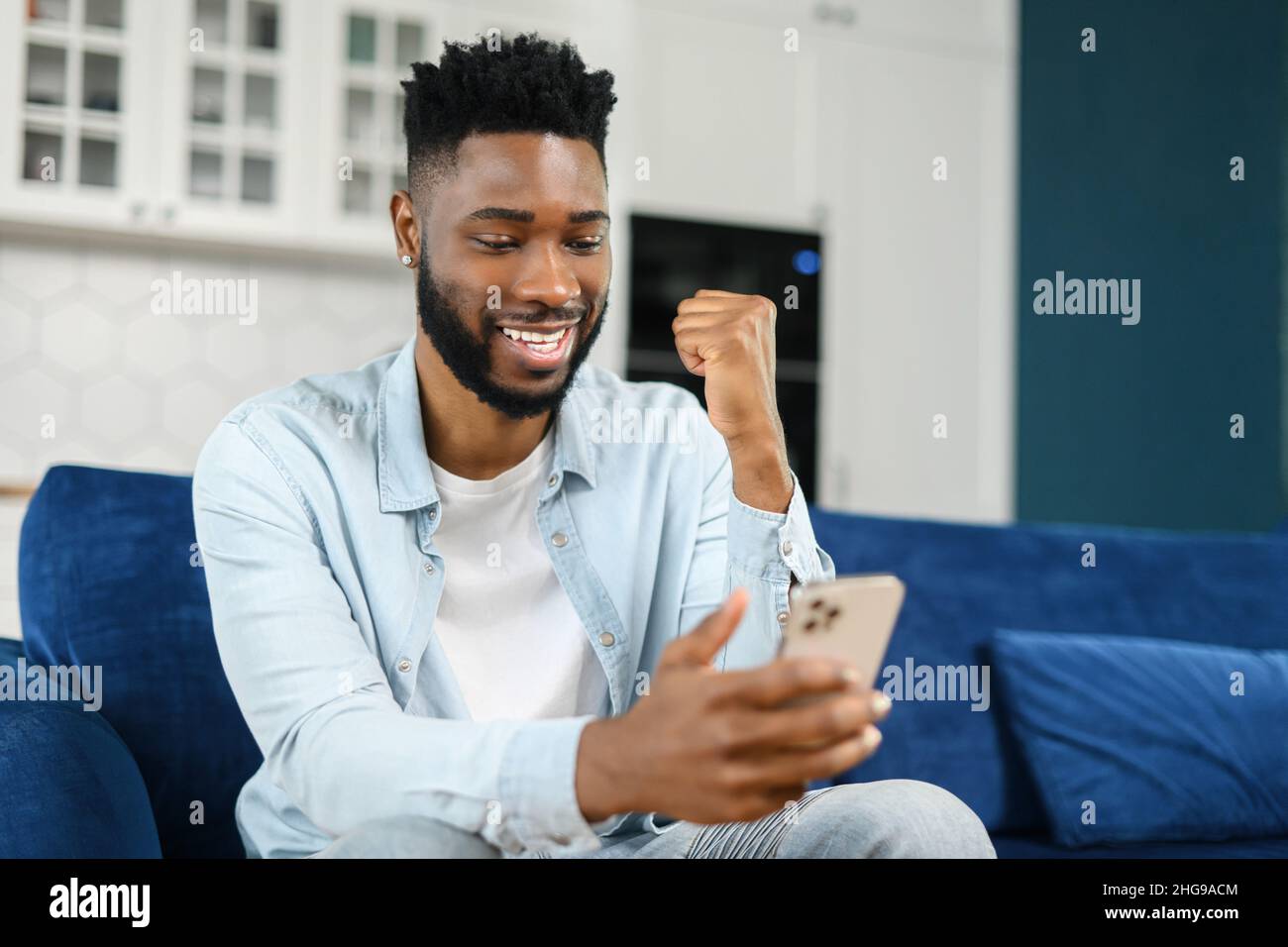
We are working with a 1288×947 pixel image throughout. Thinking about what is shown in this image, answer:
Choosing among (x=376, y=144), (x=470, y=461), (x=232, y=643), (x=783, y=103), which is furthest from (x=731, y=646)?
(x=783, y=103)

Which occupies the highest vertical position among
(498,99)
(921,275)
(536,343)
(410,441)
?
(921,275)

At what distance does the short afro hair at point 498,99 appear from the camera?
4.25ft

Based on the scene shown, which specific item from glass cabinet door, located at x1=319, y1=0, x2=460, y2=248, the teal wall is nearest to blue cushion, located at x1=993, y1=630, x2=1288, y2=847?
the teal wall

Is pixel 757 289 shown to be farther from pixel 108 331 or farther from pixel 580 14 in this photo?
pixel 108 331

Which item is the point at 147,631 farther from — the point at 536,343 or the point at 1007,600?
the point at 1007,600

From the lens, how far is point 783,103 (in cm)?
450

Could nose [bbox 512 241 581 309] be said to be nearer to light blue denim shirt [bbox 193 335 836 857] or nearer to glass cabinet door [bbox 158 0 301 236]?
light blue denim shirt [bbox 193 335 836 857]

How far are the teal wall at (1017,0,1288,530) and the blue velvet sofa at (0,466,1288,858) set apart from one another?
1.98 metres

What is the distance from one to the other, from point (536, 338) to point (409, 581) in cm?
28

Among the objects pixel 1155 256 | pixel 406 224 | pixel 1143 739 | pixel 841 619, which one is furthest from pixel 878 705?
pixel 1155 256

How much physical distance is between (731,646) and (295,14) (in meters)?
3.03

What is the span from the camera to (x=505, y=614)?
4.32ft

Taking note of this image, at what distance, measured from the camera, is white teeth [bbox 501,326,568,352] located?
1300 millimetres
